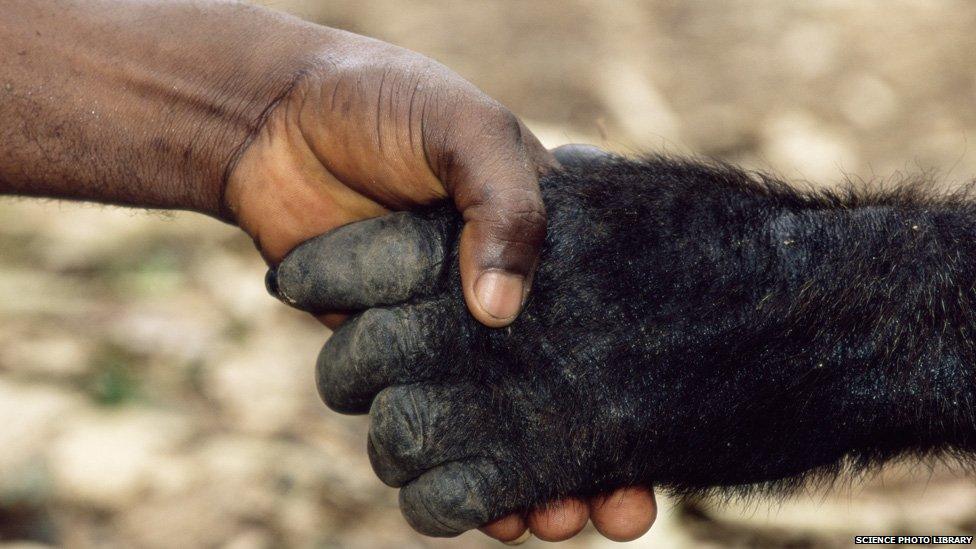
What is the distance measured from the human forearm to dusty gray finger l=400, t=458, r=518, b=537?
3.25 feet

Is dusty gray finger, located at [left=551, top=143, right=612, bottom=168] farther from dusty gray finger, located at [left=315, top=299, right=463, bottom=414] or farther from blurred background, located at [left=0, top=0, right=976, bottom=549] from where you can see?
dusty gray finger, located at [left=315, top=299, right=463, bottom=414]

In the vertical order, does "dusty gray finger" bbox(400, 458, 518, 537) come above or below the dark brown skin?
below

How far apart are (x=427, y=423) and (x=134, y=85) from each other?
114cm

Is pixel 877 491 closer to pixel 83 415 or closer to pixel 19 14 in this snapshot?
pixel 83 415

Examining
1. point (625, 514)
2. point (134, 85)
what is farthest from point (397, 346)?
point (134, 85)

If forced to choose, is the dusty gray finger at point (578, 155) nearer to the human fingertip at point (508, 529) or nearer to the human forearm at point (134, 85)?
the human forearm at point (134, 85)

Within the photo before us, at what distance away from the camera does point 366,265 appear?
187 centimetres

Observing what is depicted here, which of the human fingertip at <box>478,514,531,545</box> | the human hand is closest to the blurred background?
the human fingertip at <box>478,514,531,545</box>

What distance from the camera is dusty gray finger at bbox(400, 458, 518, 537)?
177 cm

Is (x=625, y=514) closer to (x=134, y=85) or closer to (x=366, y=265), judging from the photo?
(x=366, y=265)

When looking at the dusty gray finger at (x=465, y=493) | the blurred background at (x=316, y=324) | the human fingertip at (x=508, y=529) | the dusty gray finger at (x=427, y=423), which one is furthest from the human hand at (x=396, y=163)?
the blurred background at (x=316, y=324)

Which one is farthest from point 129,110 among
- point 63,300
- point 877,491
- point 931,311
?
point 877,491

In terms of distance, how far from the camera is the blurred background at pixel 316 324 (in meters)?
2.77

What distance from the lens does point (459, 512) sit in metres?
1.79
